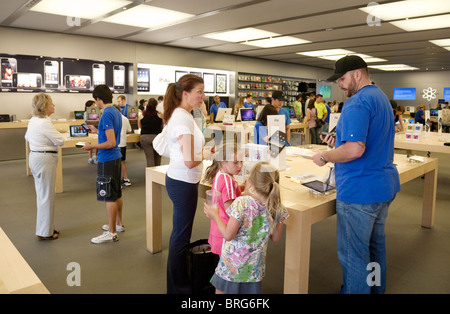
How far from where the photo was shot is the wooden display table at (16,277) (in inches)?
48.9

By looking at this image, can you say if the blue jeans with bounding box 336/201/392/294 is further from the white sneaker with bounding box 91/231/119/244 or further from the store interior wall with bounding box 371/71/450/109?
the store interior wall with bounding box 371/71/450/109

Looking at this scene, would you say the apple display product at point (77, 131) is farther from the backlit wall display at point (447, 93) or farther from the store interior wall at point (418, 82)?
the store interior wall at point (418, 82)

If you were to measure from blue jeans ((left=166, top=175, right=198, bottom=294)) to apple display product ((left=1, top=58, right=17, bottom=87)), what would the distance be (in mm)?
7934

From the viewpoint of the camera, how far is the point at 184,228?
2.49 meters

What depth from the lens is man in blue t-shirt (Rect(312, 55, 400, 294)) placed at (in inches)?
83.0

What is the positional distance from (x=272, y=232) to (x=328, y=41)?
9309mm

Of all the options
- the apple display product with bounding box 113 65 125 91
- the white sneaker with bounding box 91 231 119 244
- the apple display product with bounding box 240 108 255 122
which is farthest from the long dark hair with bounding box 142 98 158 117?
the apple display product with bounding box 113 65 125 91

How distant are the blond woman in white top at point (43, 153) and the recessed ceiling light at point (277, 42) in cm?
759

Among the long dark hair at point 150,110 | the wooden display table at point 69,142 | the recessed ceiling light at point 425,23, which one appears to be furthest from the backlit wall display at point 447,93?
the long dark hair at point 150,110

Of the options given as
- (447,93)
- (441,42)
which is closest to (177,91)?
(441,42)

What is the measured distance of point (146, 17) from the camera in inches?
296

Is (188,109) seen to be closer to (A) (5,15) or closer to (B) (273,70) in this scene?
(A) (5,15)

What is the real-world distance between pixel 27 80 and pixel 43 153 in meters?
6.32
